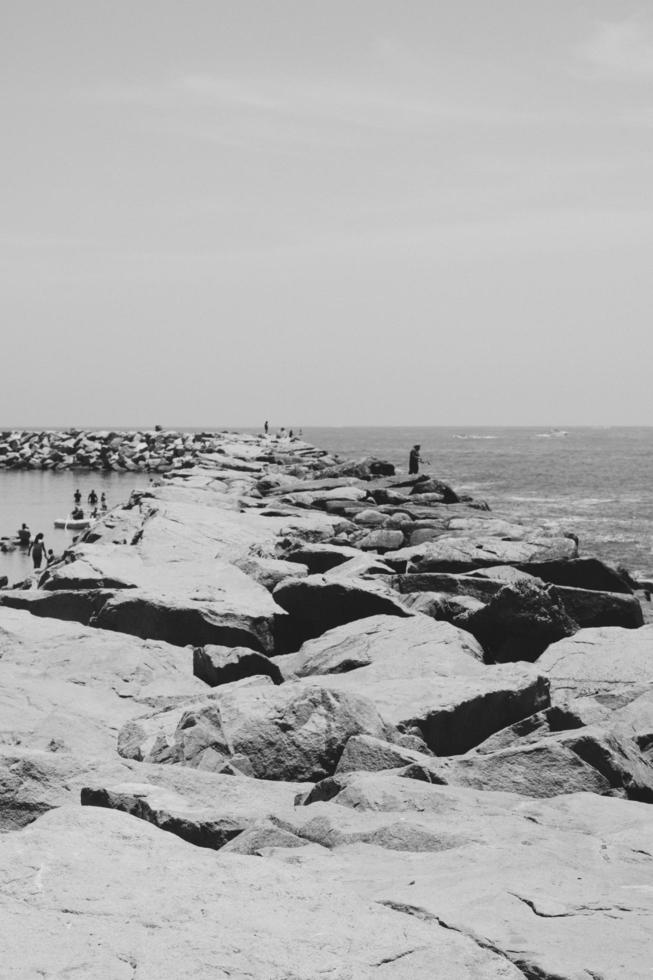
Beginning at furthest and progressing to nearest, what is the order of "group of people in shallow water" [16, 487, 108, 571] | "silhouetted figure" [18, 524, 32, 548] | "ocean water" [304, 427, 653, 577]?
"ocean water" [304, 427, 653, 577], "silhouetted figure" [18, 524, 32, 548], "group of people in shallow water" [16, 487, 108, 571]

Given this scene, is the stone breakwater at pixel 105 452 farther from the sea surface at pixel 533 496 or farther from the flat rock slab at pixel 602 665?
the flat rock slab at pixel 602 665

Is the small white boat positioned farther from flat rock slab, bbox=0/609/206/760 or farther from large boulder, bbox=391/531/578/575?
flat rock slab, bbox=0/609/206/760

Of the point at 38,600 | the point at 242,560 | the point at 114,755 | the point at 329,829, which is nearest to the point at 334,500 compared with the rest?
the point at 242,560

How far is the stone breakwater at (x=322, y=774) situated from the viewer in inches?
138

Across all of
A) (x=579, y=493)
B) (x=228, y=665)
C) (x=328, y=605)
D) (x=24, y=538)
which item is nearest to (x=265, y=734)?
(x=228, y=665)

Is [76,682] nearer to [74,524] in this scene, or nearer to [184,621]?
[184,621]

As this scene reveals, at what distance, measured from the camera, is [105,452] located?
6234cm

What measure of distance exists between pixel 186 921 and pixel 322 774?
2.95 metres

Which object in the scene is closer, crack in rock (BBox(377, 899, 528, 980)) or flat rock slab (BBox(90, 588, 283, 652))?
crack in rock (BBox(377, 899, 528, 980))

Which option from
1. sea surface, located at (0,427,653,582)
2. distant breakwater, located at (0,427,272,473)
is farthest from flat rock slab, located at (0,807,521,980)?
distant breakwater, located at (0,427,272,473)

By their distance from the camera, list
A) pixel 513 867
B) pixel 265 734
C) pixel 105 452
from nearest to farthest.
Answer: pixel 513 867 → pixel 265 734 → pixel 105 452

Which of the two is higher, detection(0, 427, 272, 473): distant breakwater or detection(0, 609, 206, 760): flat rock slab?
detection(0, 609, 206, 760): flat rock slab

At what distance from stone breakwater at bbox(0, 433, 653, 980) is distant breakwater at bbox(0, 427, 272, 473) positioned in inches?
1588

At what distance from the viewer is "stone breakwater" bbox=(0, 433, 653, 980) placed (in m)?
3.52
